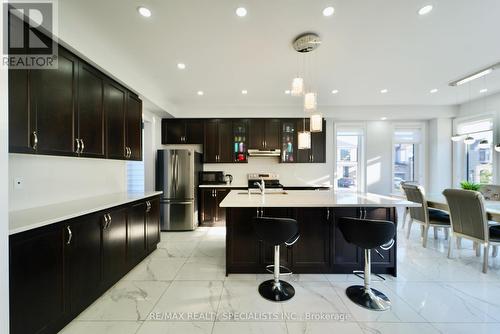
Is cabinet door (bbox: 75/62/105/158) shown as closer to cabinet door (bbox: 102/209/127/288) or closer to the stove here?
cabinet door (bbox: 102/209/127/288)

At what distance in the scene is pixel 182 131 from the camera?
4.64 metres

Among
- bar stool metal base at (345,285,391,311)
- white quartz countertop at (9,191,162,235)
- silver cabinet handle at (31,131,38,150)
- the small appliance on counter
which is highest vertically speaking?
silver cabinet handle at (31,131,38,150)

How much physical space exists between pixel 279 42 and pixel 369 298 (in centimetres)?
296

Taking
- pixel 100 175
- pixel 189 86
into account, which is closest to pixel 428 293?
pixel 100 175

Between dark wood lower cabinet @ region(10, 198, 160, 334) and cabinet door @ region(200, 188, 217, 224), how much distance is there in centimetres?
203

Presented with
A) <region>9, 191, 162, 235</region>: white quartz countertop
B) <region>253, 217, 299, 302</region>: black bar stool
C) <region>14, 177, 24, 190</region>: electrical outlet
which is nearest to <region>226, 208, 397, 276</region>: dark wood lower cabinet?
<region>253, 217, 299, 302</region>: black bar stool

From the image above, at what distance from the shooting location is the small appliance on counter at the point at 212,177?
4.76m

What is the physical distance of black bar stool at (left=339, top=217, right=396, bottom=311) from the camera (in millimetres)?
1720

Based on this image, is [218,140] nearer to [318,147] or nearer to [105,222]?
[318,147]

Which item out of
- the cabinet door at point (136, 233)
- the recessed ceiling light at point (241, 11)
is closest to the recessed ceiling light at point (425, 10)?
the recessed ceiling light at point (241, 11)

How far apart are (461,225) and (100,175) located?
5.04 meters

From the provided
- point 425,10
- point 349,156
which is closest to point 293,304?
point 425,10

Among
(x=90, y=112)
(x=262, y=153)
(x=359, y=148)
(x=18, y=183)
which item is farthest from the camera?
(x=359, y=148)

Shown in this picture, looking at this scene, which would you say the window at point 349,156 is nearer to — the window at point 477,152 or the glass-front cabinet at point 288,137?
the glass-front cabinet at point 288,137
